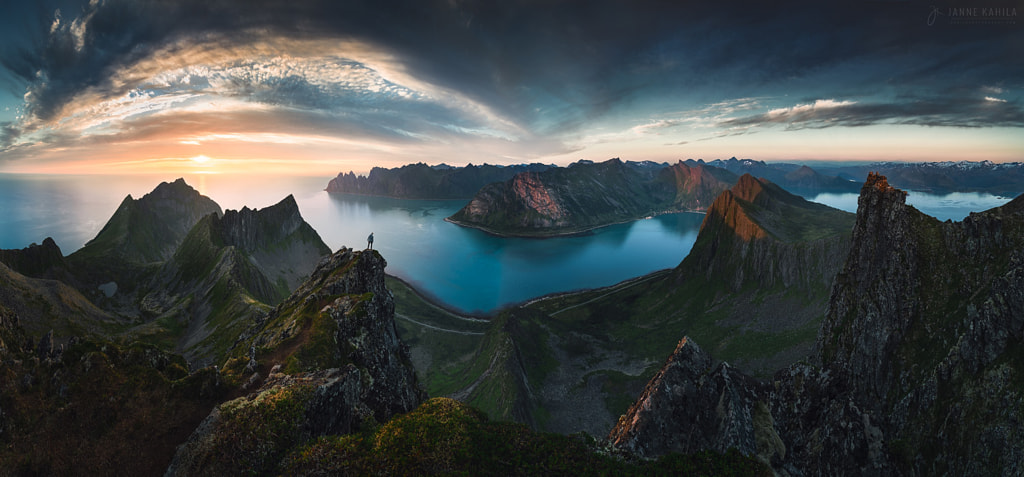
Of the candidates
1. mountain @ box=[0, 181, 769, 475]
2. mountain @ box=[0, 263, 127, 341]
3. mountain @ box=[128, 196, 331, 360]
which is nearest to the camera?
A: mountain @ box=[0, 181, 769, 475]

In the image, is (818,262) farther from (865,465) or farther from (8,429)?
(8,429)

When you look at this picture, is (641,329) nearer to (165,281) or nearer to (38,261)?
(165,281)

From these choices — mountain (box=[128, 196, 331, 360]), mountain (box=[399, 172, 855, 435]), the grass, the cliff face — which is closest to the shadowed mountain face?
mountain (box=[128, 196, 331, 360])

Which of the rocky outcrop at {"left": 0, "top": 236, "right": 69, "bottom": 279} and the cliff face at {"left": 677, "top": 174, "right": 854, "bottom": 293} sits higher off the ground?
the rocky outcrop at {"left": 0, "top": 236, "right": 69, "bottom": 279}

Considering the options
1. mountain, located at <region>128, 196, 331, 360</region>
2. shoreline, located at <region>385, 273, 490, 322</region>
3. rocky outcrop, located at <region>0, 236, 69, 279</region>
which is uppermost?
rocky outcrop, located at <region>0, 236, 69, 279</region>

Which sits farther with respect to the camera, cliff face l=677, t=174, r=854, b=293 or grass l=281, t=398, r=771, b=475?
cliff face l=677, t=174, r=854, b=293

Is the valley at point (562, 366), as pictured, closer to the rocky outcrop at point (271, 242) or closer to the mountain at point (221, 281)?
the mountain at point (221, 281)

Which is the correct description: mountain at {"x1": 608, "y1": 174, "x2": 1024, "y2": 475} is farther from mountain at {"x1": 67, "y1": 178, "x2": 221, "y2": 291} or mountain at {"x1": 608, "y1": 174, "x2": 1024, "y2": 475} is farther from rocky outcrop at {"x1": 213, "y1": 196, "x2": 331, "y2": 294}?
mountain at {"x1": 67, "y1": 178, "x2": 221, "y2": 291}
